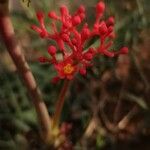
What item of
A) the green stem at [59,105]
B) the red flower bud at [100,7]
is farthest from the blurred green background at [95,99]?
the red flower bud at [100,7]

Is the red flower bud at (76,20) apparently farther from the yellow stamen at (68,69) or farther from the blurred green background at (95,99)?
the blurred green background at (95,99)

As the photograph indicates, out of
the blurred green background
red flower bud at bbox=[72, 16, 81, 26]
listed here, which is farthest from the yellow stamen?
the blurred green background

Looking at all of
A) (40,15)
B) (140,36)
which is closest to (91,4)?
(140,36)

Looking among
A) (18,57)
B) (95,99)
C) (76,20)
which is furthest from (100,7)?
(95,99)

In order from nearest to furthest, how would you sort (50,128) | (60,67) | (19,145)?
(60,67) → (50,128) → (19,145)

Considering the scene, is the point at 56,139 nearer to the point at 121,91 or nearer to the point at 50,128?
the point at 50,128

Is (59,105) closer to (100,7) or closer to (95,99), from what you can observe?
(100,7)

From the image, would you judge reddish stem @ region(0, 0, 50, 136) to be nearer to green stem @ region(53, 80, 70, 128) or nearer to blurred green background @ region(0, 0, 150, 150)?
green stem @ region(53, 80, 70, 128)

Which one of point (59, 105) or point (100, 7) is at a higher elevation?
point (100, 7)
